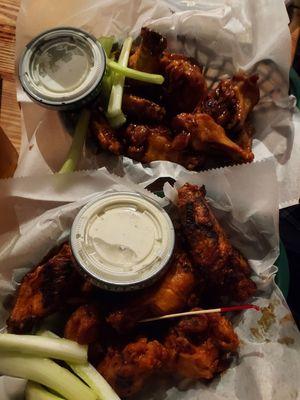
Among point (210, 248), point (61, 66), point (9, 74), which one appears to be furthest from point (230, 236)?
point (9, 74)

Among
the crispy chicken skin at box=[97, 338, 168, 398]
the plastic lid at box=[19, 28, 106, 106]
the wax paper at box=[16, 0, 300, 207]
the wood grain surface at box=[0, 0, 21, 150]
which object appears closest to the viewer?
the crispy chicken skin at box=[97, 338, 168, 398]

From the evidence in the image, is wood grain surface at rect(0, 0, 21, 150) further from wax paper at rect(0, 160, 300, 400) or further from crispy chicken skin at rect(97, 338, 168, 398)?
crispy chicken skin at rect(97, 338, 168, 398)

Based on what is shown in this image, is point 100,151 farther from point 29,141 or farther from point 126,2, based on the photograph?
point 126,2

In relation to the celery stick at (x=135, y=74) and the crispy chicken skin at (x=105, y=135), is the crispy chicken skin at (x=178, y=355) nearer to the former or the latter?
the crispy chicken skin at (x=105, y=135)

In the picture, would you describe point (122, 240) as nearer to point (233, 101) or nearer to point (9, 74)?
point (233, 101)

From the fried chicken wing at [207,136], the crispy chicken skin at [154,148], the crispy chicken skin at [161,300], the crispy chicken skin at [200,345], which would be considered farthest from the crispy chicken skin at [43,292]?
the fried chicken wing at [207,136]

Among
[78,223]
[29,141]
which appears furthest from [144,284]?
[29,141]

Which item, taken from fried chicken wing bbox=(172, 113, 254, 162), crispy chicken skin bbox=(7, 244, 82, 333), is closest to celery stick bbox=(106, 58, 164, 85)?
fried chicken wing bbox=(172, 113, 254, 162)
